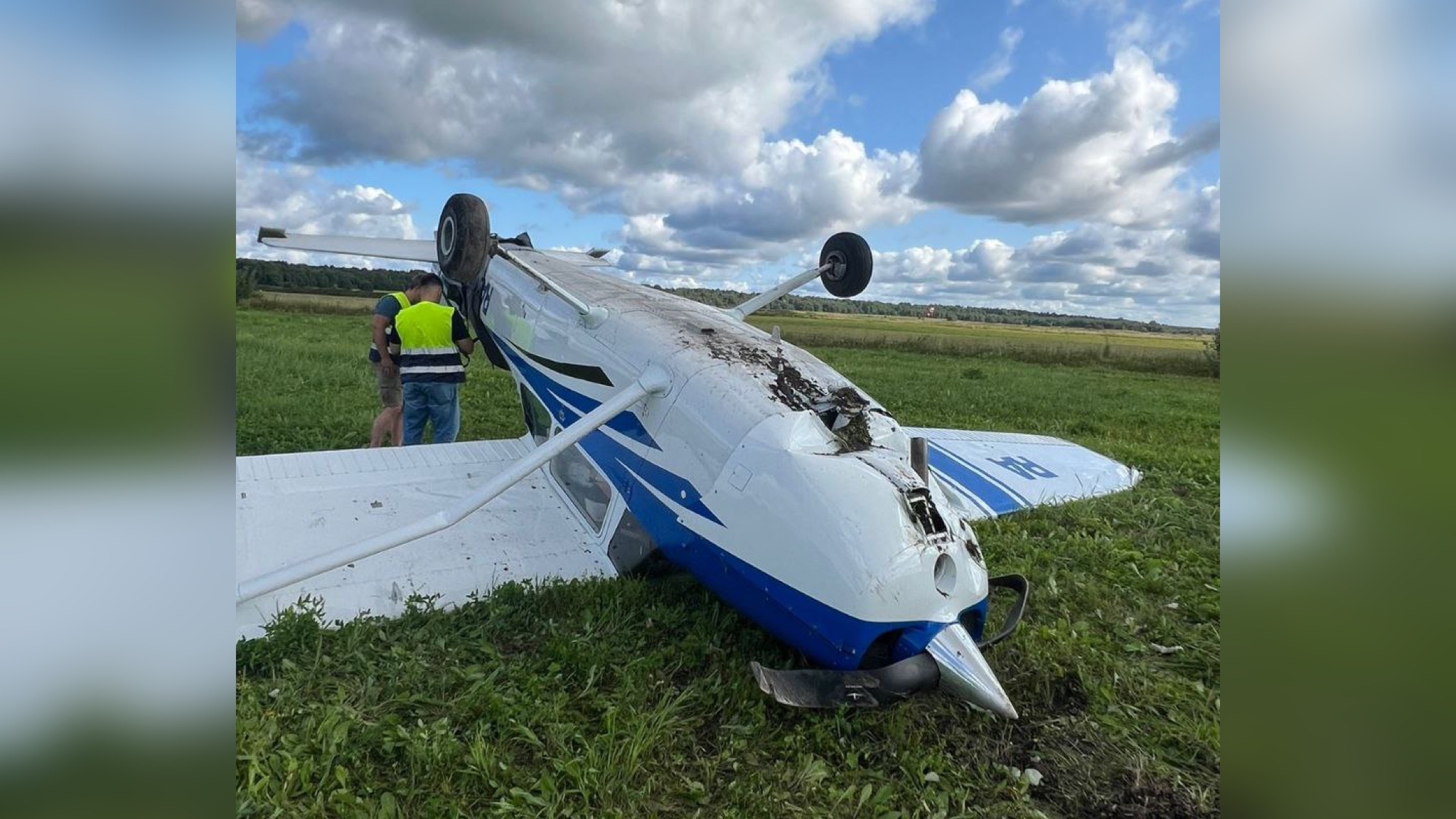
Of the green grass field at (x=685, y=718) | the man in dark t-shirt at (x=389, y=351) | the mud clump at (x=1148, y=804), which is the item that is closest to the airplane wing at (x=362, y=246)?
the man in dark t-shirt at (x=389, y=351)

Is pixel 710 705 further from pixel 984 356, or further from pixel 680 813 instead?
pixel 984 356

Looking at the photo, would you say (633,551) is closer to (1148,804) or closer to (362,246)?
(1148,804)

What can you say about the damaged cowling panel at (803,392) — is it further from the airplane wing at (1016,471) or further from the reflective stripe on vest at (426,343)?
the reflective stripe on vest at (426,343)

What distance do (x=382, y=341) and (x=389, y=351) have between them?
0.19 meters

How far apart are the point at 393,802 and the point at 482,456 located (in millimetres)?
3585

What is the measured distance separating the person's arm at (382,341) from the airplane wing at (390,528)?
2.34 m

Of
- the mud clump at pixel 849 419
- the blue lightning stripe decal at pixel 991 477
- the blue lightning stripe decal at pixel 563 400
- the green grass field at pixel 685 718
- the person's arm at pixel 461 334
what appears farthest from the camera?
the person's arm at pixel 461 334

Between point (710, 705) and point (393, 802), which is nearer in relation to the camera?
point (393, 802)

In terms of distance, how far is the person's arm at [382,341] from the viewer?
26.1ft

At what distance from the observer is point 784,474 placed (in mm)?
3801

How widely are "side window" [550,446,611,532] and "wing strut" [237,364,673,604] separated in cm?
87

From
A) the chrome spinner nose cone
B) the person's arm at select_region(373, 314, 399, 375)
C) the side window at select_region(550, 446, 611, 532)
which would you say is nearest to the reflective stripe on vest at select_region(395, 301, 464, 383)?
the person's arm at select_region(373, 314, 399, 375)

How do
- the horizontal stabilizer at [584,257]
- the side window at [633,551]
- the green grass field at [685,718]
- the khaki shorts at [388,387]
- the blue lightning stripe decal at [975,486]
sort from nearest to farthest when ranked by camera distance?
1. the green grass field at [685,718]
2. the side window at [633,551]
3. the blue lightning stripe decal at [975,486]
4. the khaki shorts at [388,387]
5. the horizontal stabilizer at [584,257]
